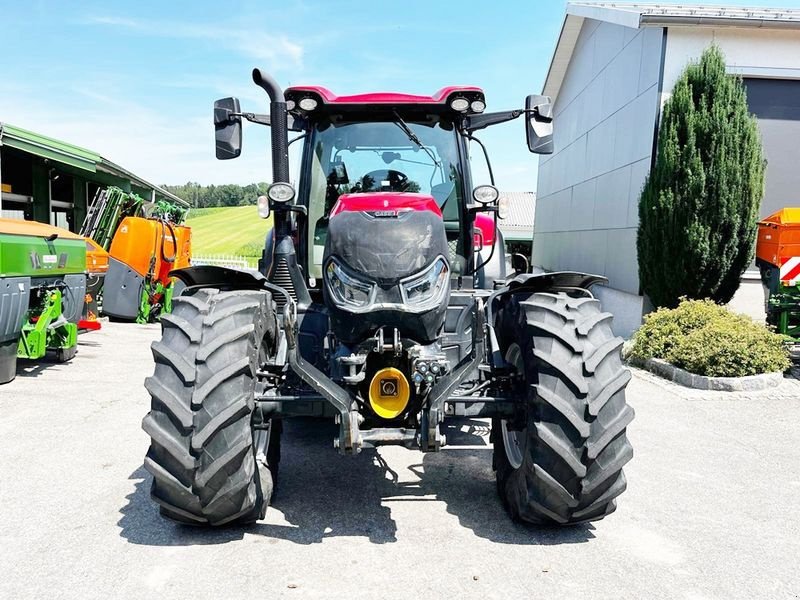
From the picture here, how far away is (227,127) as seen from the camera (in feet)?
12.5

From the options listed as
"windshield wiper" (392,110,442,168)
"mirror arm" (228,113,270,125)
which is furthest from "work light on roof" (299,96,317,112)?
"windshield wiper" (392,110,442,168)

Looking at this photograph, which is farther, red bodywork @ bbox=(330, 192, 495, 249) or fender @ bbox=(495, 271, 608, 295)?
fender @ bbox=(495, 271, 608, 295)

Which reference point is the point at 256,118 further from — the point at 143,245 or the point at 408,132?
the point at 143,245

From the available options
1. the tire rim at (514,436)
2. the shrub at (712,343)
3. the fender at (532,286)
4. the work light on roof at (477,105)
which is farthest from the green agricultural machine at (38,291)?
the shrub at (712,343)

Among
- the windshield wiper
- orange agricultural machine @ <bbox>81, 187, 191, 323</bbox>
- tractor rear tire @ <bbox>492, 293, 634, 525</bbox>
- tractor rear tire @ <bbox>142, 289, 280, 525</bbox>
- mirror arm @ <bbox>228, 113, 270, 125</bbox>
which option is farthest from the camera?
orange agricultural machine @ <bbox>81, 187, 191, 323</bbox>

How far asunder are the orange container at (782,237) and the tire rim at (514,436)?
5.78 m

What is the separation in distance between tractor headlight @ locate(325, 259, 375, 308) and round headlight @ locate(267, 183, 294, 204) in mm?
838

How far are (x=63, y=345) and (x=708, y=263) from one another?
8436 millimetres

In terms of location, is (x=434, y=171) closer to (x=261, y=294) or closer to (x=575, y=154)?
(x=261, y=294)

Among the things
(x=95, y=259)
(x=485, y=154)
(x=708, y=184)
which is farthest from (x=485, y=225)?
(x=95, y=259)

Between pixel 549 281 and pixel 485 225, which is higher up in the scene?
pixel 485 225

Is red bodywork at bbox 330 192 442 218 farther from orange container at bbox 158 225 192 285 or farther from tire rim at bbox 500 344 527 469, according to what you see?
orange container at bbox 158 225 192 285

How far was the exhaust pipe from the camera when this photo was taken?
3.67 m

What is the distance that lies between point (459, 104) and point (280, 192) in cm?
126
